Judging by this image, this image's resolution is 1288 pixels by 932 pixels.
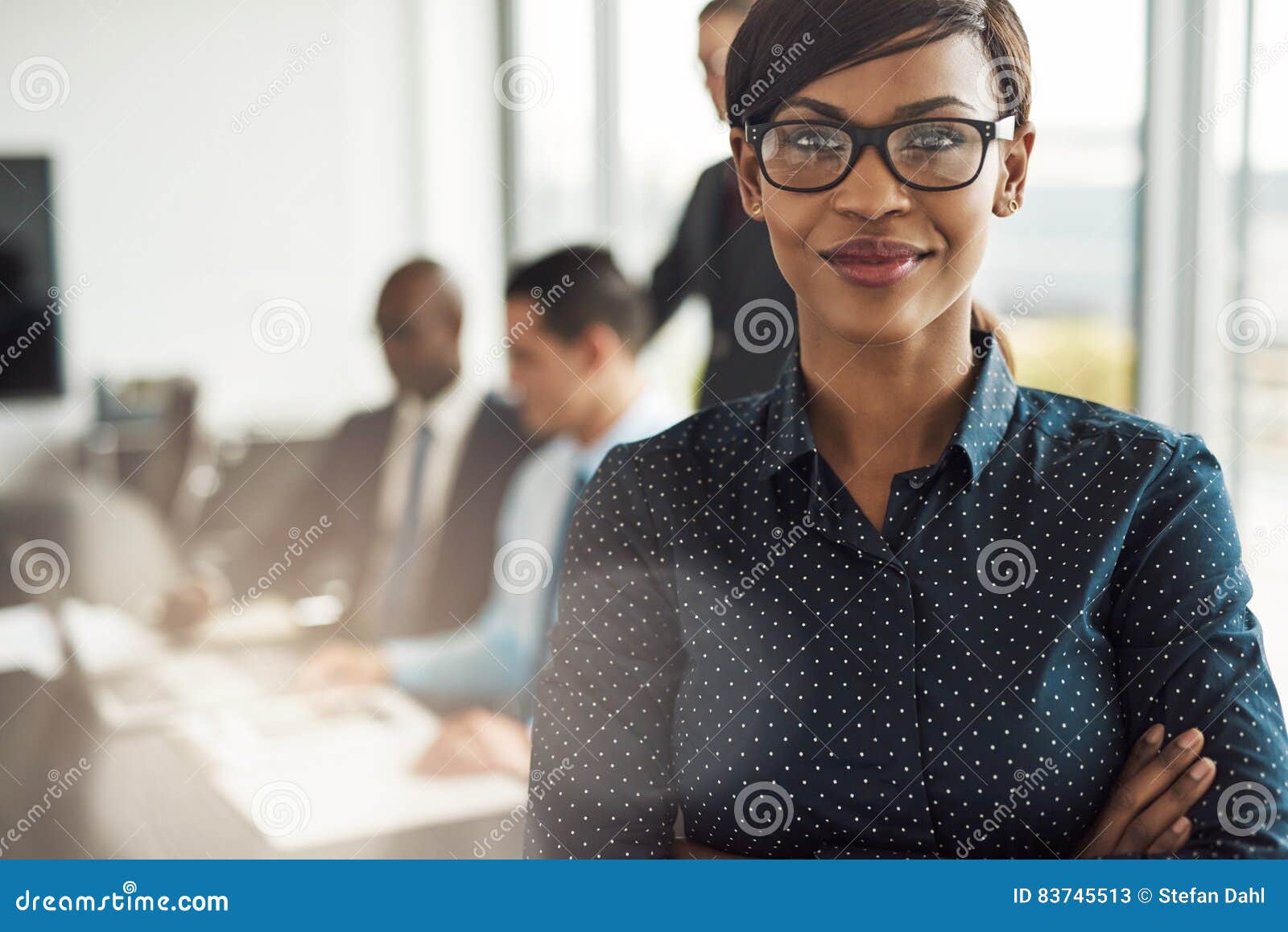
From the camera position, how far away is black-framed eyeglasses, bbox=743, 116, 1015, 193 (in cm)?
83

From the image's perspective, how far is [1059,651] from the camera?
32.8 inches

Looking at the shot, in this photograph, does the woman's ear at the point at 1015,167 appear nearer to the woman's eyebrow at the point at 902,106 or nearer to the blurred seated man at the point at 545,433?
the woman's eyebrow at the point at 902,106

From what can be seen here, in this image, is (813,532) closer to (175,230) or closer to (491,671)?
(491,671)

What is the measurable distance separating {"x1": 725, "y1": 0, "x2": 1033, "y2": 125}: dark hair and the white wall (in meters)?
3.10

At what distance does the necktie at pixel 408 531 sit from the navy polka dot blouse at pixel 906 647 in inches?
60.7

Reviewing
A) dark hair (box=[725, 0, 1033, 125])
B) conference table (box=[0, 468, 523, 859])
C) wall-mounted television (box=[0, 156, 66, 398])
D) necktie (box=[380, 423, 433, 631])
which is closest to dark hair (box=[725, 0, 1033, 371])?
dark hair (box=[725, 0, 1033, 125])

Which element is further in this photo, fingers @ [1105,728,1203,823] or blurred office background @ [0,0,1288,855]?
blurred office background @ [0,0,1288,855]

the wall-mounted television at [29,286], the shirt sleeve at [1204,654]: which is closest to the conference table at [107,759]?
the wall-mounted television at [29,286]

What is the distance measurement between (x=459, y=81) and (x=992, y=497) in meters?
3.39

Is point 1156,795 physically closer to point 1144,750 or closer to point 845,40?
point 1144,750

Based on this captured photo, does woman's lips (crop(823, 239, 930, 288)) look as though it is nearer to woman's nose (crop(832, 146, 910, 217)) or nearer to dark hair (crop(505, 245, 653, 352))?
woman's nose (crop(832, 146, 910, 217))

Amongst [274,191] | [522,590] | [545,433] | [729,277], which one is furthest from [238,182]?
[729,277]

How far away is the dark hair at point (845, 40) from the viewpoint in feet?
2.66

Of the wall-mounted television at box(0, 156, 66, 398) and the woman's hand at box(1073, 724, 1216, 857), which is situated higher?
the wall-mounted television at box(0, 156, 66, 398)
